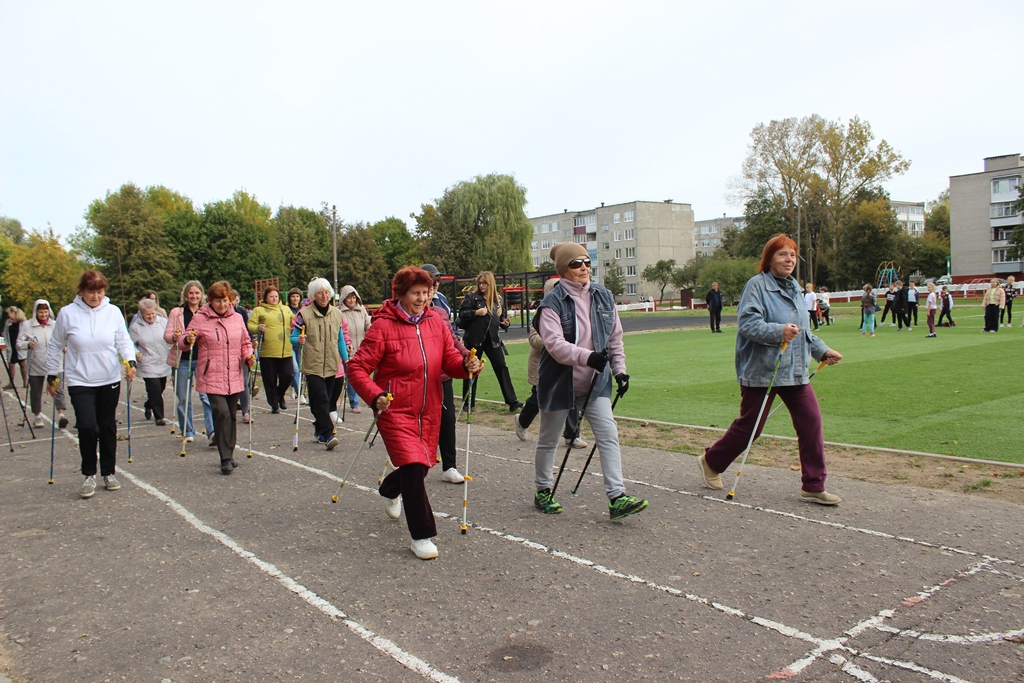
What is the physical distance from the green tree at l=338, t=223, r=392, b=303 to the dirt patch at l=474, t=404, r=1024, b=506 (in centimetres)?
6673

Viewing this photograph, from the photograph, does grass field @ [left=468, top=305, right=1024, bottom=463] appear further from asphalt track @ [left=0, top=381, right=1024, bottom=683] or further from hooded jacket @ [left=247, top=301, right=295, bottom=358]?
hooded jacket @ [left=247, top=301, right=295, bottom=358]

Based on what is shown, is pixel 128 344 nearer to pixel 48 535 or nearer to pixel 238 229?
pixel 48 535

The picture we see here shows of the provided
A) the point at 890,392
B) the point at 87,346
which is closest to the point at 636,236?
the point at 890,392

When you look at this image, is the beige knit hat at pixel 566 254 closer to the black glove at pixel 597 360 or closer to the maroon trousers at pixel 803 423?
the black glove at pixel 597 360

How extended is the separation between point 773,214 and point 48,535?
74759 millimetres

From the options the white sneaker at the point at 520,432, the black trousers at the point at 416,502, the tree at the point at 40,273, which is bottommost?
the white sneaker at the point at 520,432

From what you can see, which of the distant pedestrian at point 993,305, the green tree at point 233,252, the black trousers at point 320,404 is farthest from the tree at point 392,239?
the black trousers at point 320,404

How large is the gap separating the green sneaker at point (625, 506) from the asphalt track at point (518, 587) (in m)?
0.11

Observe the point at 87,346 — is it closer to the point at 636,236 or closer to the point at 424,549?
the point at 424,549

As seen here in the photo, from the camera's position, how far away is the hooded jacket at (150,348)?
38.6ft

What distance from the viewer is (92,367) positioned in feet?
23.6

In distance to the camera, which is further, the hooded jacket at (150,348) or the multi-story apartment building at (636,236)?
the multi-story apartment building at (636,236)

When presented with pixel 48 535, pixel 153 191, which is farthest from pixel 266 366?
pixel 153 191

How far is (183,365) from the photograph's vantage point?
10.6m
